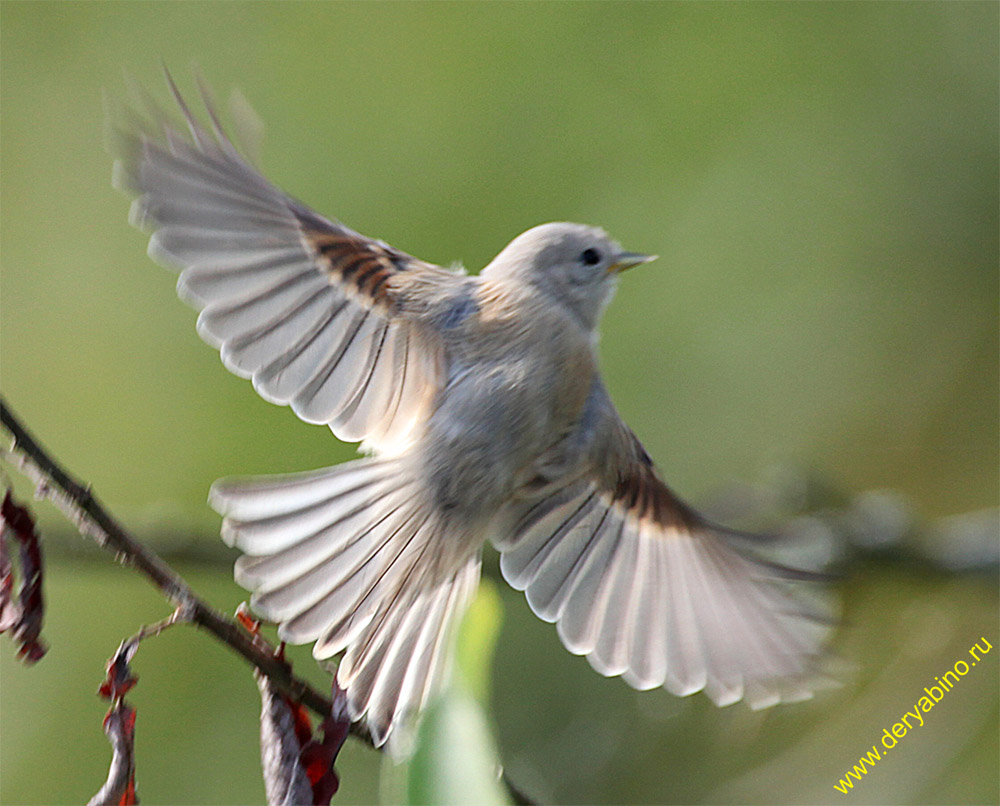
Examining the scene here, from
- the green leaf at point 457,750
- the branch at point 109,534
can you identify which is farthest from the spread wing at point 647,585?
the green leaf at point 457,750

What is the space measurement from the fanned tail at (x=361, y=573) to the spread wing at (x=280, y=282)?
0.16 metres

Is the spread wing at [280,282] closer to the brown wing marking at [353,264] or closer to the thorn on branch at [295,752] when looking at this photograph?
the brown wing marking at [353,264]

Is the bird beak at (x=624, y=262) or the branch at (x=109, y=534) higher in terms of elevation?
the branch at (x=109, y=534)

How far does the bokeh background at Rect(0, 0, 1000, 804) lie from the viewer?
13.0 feet

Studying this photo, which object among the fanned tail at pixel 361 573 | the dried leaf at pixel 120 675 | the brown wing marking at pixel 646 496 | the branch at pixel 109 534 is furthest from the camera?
the brown wing marking at pixel 646 496

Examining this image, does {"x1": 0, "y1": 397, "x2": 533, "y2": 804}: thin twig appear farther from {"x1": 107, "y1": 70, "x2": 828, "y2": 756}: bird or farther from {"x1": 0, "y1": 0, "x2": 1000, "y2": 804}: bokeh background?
{"x1": 0, "y1": 0, "x2": 1000, "y2": 804}: bokeh background

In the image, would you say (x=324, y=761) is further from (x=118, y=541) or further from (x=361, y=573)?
(x=361, y=573)

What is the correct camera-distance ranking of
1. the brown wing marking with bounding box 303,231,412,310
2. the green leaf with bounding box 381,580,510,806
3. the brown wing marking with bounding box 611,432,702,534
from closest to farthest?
the green leaf with bounding box 381,580,510,806, the brown wing marking with bounding box 303,231,412,310, the brown wing marking with bounding box 611,432,702,534

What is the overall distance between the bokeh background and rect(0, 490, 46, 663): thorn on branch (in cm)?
211

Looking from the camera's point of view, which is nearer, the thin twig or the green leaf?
the green leaf

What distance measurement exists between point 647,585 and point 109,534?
1.53m

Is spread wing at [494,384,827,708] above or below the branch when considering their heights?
below

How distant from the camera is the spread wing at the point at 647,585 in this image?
2.33 meters

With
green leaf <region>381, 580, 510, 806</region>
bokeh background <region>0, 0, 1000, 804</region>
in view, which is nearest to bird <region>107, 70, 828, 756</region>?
green leaf <region>381, 580, 510, 806</region>
